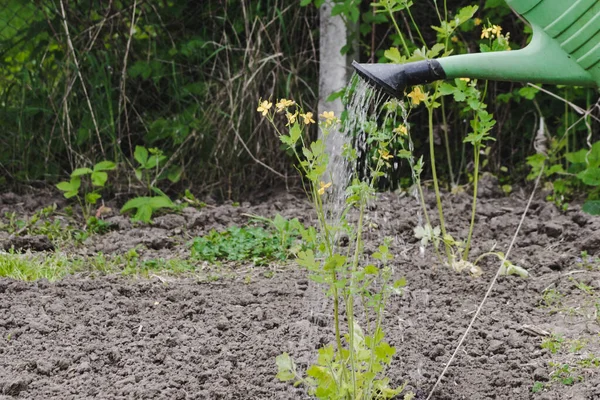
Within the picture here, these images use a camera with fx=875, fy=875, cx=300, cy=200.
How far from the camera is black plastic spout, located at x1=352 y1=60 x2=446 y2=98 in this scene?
1.84 metres

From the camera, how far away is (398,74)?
1.85 metres

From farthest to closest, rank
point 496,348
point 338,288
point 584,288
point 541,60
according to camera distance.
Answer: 1. point 584,288
2. point 496,348
3. point 338,288
4. point 541,60

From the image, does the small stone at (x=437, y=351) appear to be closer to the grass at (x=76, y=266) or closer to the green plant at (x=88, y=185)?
the grass at (x=76, y=266)

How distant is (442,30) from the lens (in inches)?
115

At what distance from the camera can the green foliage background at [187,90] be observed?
456cm

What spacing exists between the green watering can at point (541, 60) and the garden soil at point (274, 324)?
0.88 meters

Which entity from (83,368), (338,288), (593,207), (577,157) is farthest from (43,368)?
(577,157)

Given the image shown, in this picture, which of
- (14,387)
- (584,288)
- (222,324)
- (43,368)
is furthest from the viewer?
(584,288)

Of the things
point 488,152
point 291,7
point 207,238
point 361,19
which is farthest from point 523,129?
point 207,238

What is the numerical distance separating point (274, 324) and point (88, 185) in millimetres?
2052

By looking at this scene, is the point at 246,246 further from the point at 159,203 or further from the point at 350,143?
the point at 350,143

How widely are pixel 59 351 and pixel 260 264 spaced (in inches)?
43.0

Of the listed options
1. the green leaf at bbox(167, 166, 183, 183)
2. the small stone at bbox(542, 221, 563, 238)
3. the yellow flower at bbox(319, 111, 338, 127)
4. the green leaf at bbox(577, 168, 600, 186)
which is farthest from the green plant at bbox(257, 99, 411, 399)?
the green leaf at bbox(167, 166, 183, 183)

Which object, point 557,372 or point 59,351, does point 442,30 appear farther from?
point 59,351
